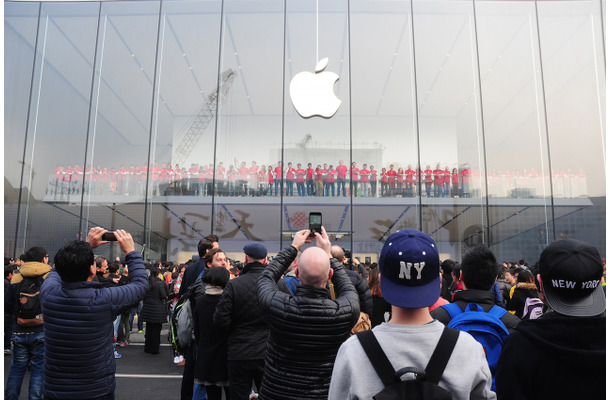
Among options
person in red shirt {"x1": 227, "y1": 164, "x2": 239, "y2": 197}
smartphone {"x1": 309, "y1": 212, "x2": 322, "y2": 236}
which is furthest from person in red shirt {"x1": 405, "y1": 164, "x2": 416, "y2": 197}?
smartphone {"x1": 309, "y1": 212, "x2": 322, "y2": 236}

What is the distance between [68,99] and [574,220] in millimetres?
14725

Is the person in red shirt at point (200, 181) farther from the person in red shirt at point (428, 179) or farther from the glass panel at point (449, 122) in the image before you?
the person in red shirt at point (428, 179)

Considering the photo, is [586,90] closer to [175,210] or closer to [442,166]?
[442,166]

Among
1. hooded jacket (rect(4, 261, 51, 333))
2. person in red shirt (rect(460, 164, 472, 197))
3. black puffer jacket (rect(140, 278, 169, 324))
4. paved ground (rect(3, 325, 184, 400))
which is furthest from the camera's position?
person in red shirt (rect(460, 164, 472, 197))

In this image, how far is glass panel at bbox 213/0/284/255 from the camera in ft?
41.9

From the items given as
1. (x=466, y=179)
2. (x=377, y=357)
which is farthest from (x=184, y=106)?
(x=377, y=357)

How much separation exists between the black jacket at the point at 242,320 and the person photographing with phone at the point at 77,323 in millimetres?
810

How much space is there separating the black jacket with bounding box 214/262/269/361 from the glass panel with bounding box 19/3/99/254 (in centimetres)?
1071

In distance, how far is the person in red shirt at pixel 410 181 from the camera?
40.4 feet

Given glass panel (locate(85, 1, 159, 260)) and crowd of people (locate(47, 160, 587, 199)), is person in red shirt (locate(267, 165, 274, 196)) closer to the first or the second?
crowd of people (locate(47, 160, 587, 199))

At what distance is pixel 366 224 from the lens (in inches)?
543

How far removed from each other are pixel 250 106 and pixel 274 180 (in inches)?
95.0

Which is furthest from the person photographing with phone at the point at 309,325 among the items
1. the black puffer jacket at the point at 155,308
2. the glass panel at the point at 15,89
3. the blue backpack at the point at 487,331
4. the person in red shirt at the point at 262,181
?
the glass panel at the point at 15,89

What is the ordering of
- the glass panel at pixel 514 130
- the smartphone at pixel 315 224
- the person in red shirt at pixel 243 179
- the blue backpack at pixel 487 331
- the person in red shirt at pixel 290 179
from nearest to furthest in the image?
1. the blue backpack at pixel 487 331
2. the smartphone at pixel 315 224
3. the glass panel at pixel 514 130
4. the person in red shirt at pixel 290 179
5. the person in red shirt at pixel 243 179
